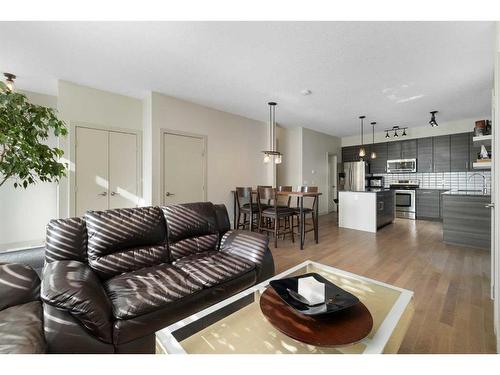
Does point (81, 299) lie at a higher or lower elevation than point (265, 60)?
lower

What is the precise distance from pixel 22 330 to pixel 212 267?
1150mm

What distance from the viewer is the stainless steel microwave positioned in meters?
6.33

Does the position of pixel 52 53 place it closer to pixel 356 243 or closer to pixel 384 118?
pixel 356 243

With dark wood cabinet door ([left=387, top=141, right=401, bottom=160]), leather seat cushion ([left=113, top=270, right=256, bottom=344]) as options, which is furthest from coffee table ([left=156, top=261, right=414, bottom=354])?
dark wood cabinet door ([left=387, top=141, right=401, bottom=160])

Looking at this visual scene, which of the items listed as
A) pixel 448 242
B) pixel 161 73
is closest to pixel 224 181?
pixel 161 73

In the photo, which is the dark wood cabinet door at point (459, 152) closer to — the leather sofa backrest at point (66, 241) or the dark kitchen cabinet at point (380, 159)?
the dark kitchen cabinet at point (380, 159)

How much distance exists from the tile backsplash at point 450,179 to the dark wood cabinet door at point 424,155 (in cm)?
25

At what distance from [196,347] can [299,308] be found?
0.56 metres

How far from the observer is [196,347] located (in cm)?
111

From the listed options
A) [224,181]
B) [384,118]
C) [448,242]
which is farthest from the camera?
[384,118]

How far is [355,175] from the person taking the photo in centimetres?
729

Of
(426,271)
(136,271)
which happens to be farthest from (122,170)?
(426,271)

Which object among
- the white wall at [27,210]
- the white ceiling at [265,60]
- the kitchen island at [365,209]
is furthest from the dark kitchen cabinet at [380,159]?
the white wall at [27,210]

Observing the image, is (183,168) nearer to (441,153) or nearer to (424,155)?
(424,155)
